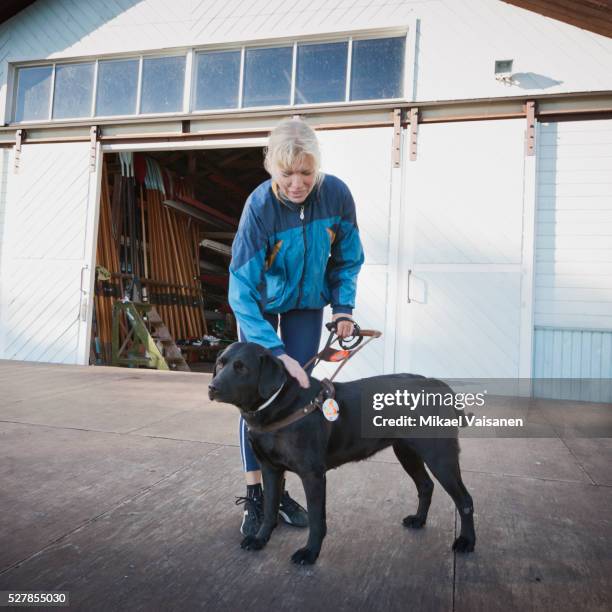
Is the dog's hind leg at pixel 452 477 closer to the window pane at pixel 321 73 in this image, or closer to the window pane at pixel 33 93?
the window pane at pixel 321 73

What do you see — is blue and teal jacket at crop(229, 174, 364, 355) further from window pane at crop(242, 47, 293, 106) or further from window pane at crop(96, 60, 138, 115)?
window pane at crop(96, 60, 138, 115)

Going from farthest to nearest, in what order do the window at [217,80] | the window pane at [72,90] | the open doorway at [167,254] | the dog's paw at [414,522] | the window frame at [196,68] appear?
1. the open doorway at [167,254]
2. the window pane at [72,90]
3. the window at [217,80]
4. the window frame at [196,68]
5. the dog's paw at [414,522]

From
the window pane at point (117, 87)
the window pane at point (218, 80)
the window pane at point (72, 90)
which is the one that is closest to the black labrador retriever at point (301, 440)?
the window pane at point (218, 80)

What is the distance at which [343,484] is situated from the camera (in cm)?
A: 254

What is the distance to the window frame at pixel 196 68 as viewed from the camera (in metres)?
6.07

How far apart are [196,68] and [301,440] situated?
251 inches

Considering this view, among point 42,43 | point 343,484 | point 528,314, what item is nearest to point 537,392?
point 528,314

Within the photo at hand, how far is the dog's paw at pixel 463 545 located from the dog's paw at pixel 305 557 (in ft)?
1.65

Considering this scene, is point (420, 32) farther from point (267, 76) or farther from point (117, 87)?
point (117, 87)

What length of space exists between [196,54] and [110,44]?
1270 millimetres

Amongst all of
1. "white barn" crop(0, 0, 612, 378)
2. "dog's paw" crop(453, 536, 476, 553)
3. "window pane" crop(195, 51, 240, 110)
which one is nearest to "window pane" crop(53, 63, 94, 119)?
"white barn" crop(0, 0, 612, 378)

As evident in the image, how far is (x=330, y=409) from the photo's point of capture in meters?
1.72

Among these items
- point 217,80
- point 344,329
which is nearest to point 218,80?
point 217,80

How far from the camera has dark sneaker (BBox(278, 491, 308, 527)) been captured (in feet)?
6.68
